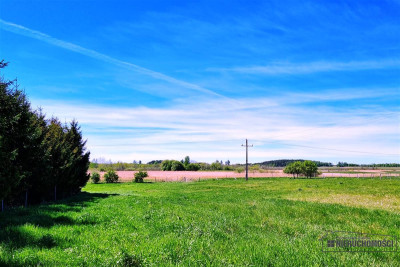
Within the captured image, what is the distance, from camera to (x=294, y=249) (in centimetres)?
724

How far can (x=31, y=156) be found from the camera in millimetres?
16891

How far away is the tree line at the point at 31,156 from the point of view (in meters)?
12.2

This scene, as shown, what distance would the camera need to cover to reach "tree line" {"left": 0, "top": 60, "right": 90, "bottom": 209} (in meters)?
12.2

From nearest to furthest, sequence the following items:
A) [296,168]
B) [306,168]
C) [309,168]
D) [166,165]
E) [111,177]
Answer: [111,177], [309,168], [306,168], [296,168], [166,165]

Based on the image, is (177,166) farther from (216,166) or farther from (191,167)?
(216,166)

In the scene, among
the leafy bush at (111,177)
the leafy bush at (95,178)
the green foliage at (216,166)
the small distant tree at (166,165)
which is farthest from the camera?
the green foliage at (216,166)

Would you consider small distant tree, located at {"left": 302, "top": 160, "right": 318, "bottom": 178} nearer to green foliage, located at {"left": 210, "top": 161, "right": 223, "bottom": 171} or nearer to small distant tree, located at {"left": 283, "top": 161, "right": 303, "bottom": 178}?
small distant tree, located at {"left": 283, "top": 161, "right": 303, "bottom": 178}

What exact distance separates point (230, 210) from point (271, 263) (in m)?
10.5

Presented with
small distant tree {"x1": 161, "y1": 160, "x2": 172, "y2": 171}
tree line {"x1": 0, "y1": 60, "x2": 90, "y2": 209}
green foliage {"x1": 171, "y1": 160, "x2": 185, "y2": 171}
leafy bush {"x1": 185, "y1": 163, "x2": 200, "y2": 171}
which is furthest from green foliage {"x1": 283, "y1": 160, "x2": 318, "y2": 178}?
tree line {"x1": 0, "y1": 60, "x2": 90, "y2": 209}

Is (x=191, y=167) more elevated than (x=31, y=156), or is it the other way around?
(x=31, y=156)

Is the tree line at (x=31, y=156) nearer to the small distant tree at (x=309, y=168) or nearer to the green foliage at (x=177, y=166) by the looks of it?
the small distant tree at (x=309, y=168)

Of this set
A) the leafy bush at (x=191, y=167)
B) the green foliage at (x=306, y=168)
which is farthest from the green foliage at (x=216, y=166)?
the green foliage at (x=306, y=168)

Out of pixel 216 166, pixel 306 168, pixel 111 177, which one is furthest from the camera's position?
pixel 216 166

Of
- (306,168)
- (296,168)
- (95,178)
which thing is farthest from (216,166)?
(95,178)
